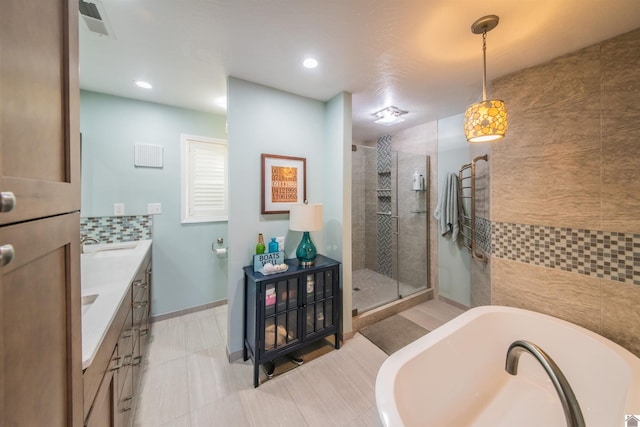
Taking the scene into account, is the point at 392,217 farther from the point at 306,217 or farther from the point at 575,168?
the point at 575,168

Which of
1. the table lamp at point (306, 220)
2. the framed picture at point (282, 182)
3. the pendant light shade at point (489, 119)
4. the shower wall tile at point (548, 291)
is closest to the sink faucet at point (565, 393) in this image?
the shower wall tile at point (548, 291)

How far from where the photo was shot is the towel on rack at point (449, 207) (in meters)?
2.81

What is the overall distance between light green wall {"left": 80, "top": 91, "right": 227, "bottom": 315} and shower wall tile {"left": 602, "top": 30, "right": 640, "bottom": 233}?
3.35m

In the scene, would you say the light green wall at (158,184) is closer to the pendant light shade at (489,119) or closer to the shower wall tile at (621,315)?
the pendant light shade at (489,119)

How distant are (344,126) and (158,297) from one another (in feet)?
8.90

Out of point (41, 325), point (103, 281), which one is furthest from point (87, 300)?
point (41, 325)

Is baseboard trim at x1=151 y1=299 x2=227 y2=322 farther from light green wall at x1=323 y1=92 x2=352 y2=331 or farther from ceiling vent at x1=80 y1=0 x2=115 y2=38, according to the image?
ceiling vent at x1=80 y1=0 x2=115 y2=38

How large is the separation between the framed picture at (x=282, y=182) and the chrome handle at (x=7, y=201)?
1.69 m

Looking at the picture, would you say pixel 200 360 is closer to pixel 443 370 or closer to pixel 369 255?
pixel 443 370

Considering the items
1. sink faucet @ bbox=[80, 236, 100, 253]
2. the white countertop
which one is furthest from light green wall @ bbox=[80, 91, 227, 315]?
the white countertop

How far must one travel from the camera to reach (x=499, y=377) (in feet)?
5.27

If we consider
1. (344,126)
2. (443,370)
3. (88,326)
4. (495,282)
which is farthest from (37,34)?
(495,282)

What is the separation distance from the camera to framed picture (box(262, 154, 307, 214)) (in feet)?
6.91

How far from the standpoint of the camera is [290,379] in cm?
180
